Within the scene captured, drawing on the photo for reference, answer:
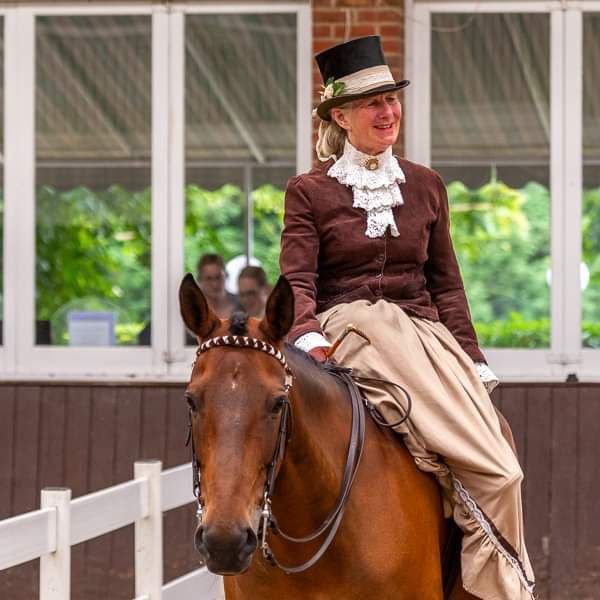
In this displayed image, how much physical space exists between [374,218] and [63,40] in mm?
4514

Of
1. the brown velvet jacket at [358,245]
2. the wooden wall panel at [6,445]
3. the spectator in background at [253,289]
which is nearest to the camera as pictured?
the brown velvet jacket at [358,245]

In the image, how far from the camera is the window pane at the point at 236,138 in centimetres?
896

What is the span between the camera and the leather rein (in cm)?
385

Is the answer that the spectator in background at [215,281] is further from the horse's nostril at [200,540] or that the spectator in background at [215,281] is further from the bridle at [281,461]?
the horse's nostril at [200,540]

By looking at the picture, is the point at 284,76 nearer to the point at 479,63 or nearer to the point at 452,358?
the point at 479,63

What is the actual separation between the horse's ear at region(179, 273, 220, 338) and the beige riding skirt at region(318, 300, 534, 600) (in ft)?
3.05

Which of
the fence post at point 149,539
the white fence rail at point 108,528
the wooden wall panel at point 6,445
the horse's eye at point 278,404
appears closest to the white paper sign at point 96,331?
the wooden wall panel at point 6,445

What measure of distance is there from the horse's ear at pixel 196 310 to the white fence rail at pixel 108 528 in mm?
1643

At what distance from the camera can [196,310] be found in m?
3.97

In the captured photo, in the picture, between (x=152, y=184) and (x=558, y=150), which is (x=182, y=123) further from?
(x=558, y=150)

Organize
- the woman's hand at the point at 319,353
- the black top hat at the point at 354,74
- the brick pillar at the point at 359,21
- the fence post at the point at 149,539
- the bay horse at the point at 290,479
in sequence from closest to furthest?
the bay horse at the point at 290,479, the woman's hand at the point at 319,353, the black top hat at the point at 354,74, the fence post at the point at 149,539, the brick pillar at the point at 359,21

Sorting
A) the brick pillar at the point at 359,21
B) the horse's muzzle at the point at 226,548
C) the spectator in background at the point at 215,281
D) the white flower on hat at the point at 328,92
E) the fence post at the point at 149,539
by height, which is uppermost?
the brick pillar at the point at 359,21

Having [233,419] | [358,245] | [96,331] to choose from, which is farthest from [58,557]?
[96,331]

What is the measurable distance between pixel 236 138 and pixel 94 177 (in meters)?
0.87
